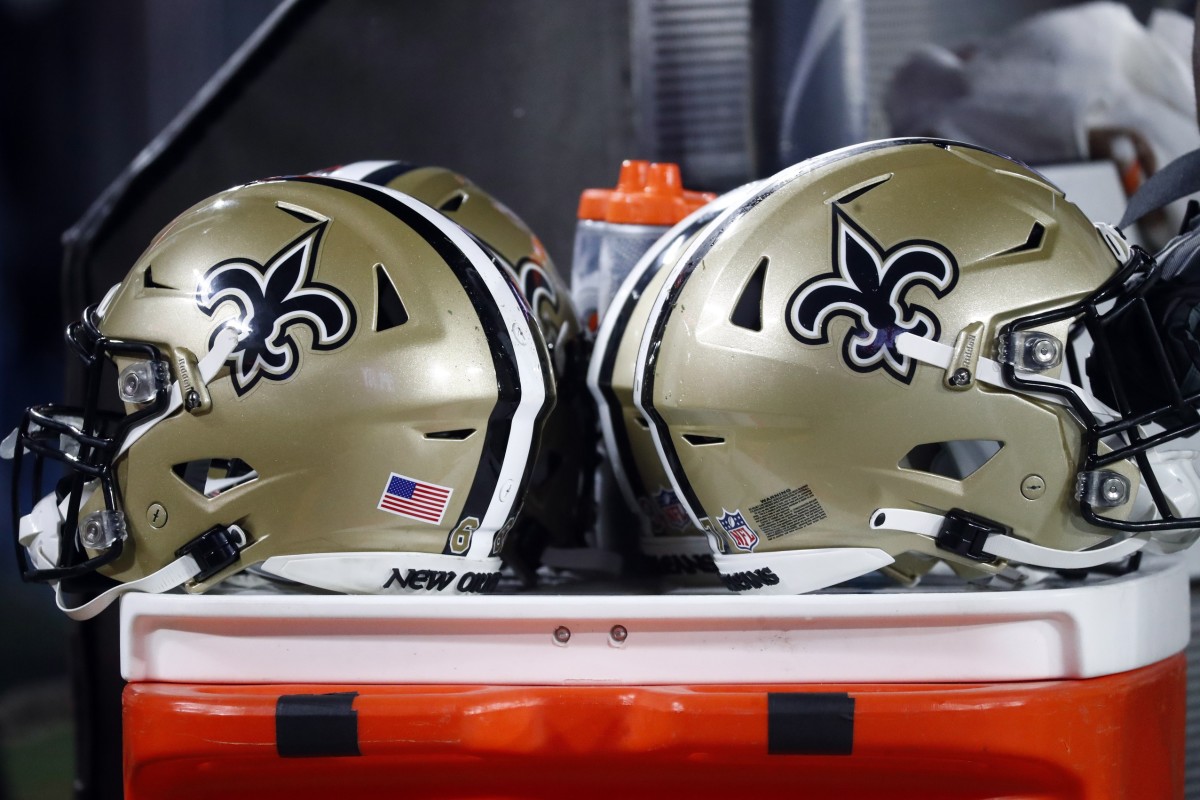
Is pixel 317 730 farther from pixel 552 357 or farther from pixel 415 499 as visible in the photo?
pixel 552 357

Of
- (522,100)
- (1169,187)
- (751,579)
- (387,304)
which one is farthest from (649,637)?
(522,100)

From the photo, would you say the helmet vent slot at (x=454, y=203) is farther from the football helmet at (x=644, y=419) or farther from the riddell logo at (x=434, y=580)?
the riddell logo at (x=434, y=580)

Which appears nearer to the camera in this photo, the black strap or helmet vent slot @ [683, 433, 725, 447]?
helmet vent slot @ [683, 433, 725, 447]

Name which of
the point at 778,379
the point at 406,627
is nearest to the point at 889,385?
the point at 778,379

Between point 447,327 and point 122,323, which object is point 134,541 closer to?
point 122,323

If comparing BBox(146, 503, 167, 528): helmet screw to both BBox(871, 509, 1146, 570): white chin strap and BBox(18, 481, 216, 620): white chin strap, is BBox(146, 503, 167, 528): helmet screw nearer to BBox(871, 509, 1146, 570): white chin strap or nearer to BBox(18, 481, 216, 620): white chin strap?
BBox(18, 481, 216, 620): white chin strap

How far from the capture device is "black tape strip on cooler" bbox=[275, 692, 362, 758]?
2.37 feet

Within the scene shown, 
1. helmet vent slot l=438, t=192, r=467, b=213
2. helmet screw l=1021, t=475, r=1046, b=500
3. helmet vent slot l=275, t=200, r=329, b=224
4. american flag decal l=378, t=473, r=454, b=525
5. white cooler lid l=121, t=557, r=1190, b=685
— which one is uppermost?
helmet vent slot l=438, t=192, r=467, b=213

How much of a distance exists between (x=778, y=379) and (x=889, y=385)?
3.0 inches

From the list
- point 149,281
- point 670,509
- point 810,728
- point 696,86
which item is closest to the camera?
point 810,728

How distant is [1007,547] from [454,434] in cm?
41

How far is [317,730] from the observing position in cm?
72

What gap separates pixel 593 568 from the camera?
3.28 ft

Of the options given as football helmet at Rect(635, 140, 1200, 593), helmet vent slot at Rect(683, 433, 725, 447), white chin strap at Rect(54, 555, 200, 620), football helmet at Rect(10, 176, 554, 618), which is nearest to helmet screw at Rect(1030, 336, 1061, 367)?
football helmet at Rect(635, 140, 1200, 593)
